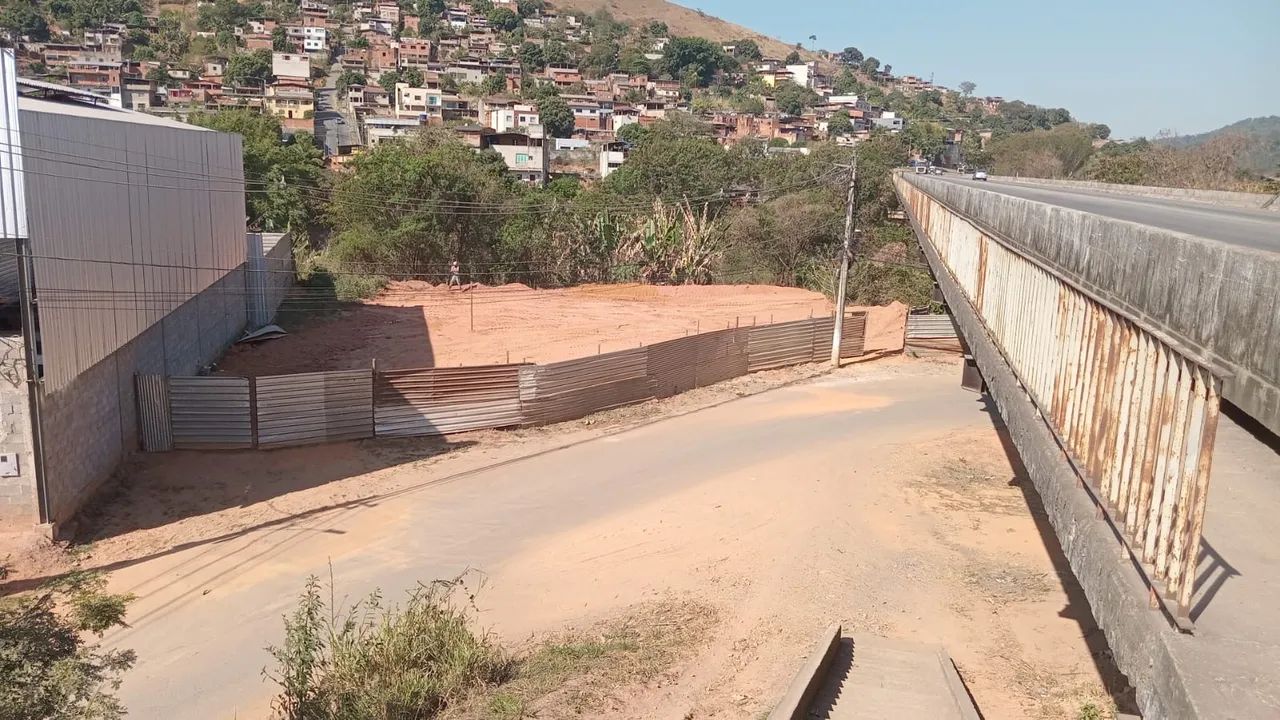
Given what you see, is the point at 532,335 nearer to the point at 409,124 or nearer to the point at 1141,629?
the point at 1141,629

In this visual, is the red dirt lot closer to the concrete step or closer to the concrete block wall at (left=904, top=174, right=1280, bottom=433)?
the concrete step

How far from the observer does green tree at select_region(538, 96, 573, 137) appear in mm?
115062

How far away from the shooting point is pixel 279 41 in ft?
490

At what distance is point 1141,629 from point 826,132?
481 ft

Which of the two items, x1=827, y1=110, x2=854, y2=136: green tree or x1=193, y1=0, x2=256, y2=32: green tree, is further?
x1=193, y1=0, x2=256, y2=32: green tree

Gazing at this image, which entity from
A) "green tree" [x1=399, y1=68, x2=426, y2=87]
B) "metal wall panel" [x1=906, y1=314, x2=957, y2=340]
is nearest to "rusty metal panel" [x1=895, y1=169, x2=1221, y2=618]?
"metal wall panel" [x1=906, y1=314, x2=957, y2=340]

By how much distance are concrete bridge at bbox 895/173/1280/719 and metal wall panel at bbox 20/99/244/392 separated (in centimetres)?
1258

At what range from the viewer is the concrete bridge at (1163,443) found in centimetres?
311

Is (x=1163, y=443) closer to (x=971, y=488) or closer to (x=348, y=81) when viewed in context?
(x=971, y=488)

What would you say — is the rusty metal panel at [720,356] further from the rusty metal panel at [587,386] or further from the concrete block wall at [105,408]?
the concrete block wall at [105,408]

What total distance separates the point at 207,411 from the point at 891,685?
518 inches

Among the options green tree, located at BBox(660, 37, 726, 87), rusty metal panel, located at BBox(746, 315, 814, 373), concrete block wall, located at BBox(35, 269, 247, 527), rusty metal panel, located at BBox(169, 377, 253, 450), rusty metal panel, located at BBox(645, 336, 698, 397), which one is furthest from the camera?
green tree, located at BBox(660, 37, 726, 87)

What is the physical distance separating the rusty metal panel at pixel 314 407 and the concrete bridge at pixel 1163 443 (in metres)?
13.8

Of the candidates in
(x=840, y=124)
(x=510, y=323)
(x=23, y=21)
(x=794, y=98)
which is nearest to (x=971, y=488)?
(x=510, y=323)
